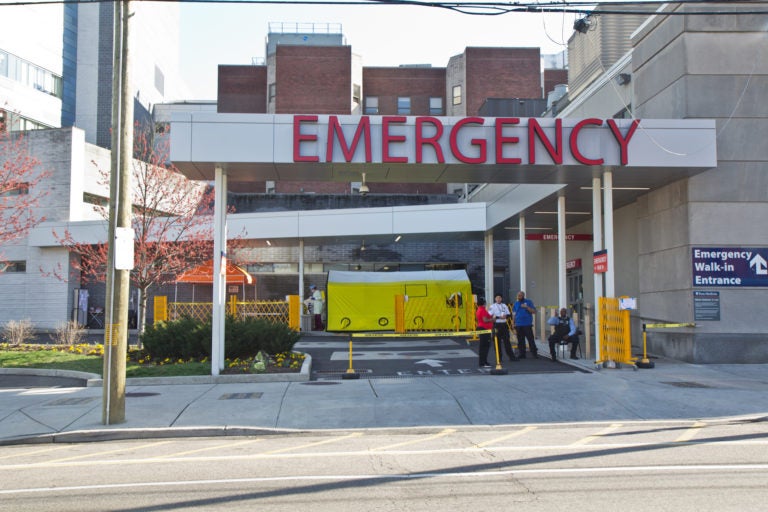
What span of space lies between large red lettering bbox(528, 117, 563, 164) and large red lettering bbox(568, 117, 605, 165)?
273 millimetres

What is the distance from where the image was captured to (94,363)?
15.9 meters

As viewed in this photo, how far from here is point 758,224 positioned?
15.9 m

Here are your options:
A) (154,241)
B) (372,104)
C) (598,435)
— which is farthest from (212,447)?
(372,104)

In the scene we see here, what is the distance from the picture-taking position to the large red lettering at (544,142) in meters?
14.5

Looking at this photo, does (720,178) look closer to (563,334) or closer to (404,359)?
(563,334)

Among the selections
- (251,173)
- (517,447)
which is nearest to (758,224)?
(517,447)

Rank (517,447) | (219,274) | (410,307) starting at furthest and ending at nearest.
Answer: (410,307)
(219,274)
(517,447)

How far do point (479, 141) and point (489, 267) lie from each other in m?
12.7

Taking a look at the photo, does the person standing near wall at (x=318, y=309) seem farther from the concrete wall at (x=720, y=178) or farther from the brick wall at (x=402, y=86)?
the brick wall at (x=402, y=86)

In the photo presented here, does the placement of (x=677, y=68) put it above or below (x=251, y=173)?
above

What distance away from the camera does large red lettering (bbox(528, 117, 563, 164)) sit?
14.5 meters

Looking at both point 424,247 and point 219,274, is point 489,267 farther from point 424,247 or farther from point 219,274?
point 219,274

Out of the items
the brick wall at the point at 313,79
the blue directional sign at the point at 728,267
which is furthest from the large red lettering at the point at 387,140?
the brick wall at the point at 313,79

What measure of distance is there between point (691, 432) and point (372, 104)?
146ft
